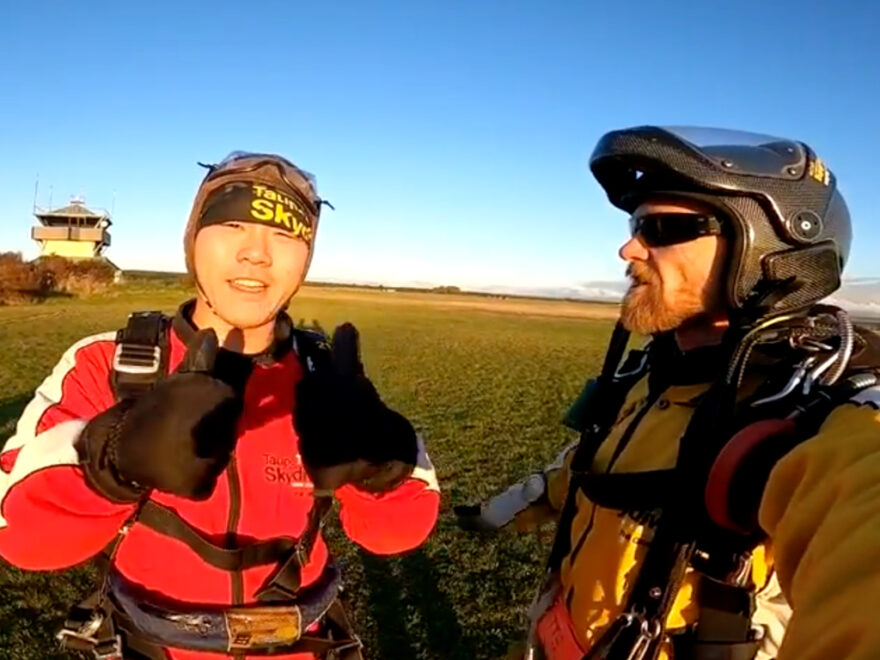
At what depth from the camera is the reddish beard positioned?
253 cm

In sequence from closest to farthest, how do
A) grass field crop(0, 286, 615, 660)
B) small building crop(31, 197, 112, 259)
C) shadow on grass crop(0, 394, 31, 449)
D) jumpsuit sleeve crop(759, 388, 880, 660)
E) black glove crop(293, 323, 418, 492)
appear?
1. jumpsuit sleeve crop(759, 388, 880, 660)
2. black glove crop(293, 323, 418, 492)
3. grass field crop(0, 286, 615, 660)
4. shadow on grass crop(0, 394, 31, 449)
5. small building crop(31, 197, 112, 259)

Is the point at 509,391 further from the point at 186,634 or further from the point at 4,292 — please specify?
the point at 4,292

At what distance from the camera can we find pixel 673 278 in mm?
2553

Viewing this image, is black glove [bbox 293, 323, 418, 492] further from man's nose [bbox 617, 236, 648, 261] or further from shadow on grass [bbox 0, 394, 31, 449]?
shadow on grass [bbox 0, 394, 31, 449]

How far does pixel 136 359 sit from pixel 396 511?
1032 millimetres

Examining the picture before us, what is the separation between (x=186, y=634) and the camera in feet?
7.24

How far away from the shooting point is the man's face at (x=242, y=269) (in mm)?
2473

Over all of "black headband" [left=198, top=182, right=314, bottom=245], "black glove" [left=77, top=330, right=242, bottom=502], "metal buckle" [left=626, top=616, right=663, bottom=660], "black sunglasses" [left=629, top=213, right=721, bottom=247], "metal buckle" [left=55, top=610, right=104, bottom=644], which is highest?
"black sunglasses" [left=629, top=213, right=721, bottom=247]

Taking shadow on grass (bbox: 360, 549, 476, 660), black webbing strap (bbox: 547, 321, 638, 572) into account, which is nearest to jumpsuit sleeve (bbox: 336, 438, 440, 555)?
black webbing strap (bbox: 547, 321, 638, 572)

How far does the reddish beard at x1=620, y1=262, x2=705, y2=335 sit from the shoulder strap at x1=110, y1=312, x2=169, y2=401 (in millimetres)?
1690

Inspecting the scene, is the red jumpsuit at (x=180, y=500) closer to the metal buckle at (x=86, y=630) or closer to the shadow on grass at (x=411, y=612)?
the metal buckle at (x=86, y=630)

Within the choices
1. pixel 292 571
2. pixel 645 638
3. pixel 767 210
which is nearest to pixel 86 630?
pixel 292 571

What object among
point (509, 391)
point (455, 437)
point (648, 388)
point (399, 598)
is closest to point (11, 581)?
point (399, 598)

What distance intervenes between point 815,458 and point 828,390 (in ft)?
1.80
